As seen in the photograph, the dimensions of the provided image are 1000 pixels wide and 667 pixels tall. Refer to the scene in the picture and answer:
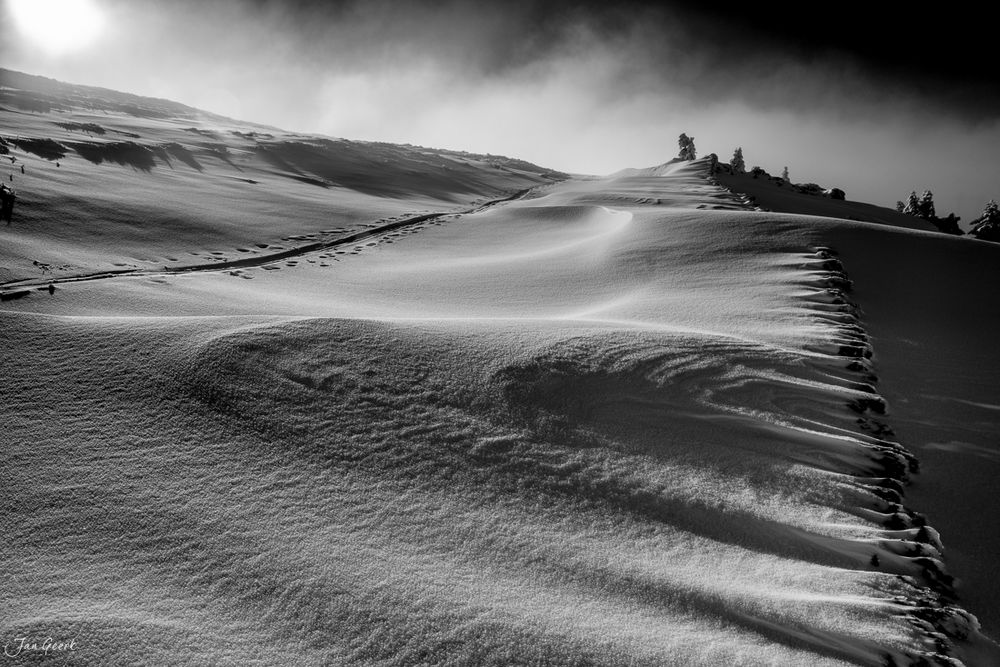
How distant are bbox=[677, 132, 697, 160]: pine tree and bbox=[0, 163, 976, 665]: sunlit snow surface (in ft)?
152

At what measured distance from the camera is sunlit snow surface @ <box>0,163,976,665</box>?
2109 mm

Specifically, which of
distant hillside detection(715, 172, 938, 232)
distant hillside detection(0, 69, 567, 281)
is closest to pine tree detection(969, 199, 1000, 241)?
distant hillside detection(715, 172, 938, 232)

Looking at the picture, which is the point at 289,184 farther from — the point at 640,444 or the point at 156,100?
the point at 156,100

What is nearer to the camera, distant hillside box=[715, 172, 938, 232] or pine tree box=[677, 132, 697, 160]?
distant hillside box=[715, 172, 938, 232]

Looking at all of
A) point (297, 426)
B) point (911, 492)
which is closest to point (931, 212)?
point (911, 492)

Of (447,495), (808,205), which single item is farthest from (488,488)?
(808,205)

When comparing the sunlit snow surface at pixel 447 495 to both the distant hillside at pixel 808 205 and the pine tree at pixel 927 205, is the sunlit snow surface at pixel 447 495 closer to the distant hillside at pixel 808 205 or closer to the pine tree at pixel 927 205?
the distant hillside at pixel 808 205

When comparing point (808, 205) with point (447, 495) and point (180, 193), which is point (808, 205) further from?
point (447, 495)

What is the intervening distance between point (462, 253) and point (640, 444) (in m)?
9.06

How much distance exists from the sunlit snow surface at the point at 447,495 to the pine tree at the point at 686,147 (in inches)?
1819

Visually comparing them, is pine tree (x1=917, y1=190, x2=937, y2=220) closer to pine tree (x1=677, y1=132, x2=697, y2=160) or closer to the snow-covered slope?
pine tree (x1=677, y1=132, x2=697, y2=160)
